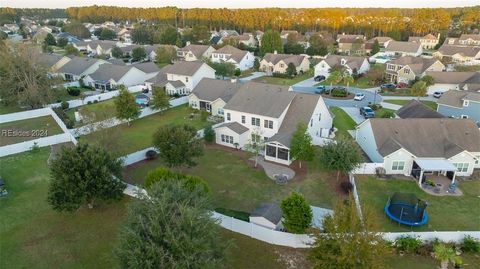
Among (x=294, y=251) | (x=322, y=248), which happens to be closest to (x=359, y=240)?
(x=322, y=248)

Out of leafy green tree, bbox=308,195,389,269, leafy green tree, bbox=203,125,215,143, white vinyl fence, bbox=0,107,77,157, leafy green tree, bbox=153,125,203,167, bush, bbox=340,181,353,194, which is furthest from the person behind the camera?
leafy green tree, bbox=203,125,215,143

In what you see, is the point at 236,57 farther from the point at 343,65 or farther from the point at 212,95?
the point at 212,95

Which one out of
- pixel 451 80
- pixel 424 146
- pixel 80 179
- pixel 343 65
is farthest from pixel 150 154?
pixel 451 80

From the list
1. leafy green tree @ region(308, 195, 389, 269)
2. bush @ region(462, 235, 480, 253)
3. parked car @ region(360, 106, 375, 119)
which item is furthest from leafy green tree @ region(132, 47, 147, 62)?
bush @ region(462, 235, 480, 253)

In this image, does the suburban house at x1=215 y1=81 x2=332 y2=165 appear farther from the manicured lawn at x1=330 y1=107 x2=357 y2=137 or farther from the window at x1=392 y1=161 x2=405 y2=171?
the window at x1=392 y1=161 x2=405 y2=171

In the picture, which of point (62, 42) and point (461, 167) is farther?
point (62, 42)

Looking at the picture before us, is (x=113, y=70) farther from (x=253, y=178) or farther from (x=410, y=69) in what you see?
(x=410, y=69)
